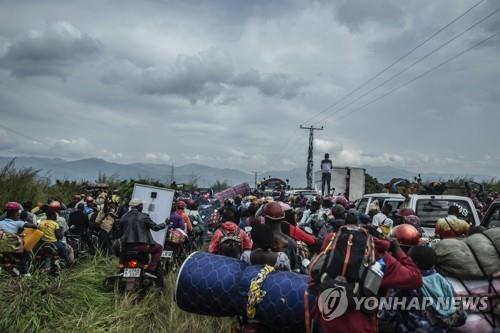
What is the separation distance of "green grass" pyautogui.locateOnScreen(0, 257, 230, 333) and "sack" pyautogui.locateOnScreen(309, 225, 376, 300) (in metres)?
Result: 2.94

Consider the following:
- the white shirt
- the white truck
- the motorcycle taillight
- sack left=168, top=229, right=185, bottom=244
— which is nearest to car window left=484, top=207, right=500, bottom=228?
the motorcycle taillight

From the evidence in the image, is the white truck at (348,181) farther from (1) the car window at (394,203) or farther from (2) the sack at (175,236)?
(2) the sack at (175,236)

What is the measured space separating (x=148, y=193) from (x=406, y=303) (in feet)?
24.6

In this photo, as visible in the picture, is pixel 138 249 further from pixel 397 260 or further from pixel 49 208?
pixel 397 260

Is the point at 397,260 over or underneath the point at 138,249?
over

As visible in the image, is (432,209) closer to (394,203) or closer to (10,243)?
(394,203)

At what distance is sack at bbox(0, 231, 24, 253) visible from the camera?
786 centimetres

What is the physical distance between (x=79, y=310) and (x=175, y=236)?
3659 mm

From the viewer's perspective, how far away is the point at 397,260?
3.39 m

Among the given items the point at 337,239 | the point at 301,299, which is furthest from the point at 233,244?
the point at 337,239

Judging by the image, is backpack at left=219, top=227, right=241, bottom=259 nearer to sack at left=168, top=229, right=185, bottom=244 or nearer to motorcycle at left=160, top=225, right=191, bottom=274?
motorcycle at left=160, top=225, right=191, bottom=274

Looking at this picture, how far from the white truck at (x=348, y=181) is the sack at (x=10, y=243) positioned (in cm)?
1825

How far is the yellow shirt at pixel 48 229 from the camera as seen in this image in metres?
8.72

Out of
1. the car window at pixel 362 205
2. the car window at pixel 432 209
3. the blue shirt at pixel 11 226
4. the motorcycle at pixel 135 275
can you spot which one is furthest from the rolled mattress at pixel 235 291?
the car window at pixel 362 205
